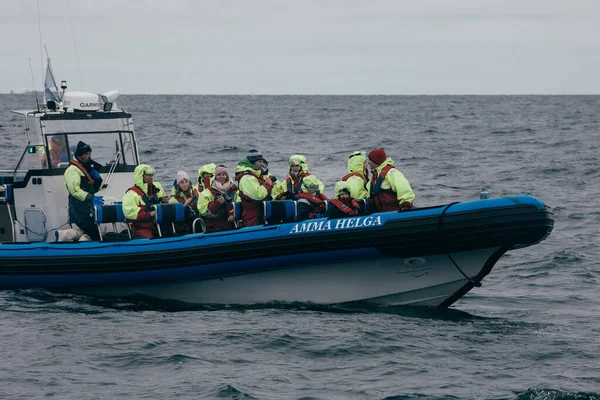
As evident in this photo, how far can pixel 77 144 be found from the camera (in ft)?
36.3

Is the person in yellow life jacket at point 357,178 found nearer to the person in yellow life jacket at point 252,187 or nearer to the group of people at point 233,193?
the group of people at point 233,193

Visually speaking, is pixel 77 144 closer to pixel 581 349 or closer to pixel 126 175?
pixel 126 175

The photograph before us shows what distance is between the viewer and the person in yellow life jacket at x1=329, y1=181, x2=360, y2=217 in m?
9.51

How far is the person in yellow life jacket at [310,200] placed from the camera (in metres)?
9.96

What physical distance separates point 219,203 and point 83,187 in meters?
1.46

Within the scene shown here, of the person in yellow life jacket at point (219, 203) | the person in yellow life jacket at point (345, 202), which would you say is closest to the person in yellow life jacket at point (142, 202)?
the person in yellow life jacket at point (219, 203)

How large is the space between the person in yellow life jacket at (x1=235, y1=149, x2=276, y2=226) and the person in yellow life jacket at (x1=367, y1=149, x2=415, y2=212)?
3.77 feet

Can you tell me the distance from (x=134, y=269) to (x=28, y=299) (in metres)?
1.19

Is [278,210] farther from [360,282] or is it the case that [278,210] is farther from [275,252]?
[360,282]

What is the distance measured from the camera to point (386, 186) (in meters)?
9.53

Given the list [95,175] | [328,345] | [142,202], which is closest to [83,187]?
[95,175]

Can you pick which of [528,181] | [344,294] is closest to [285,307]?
[344,294]
